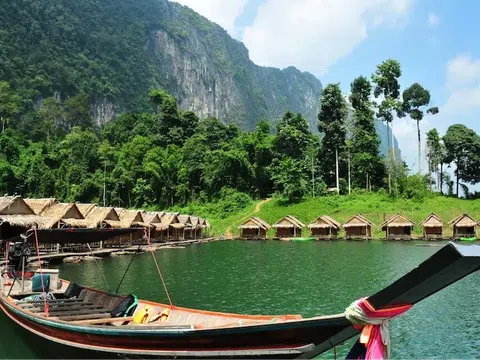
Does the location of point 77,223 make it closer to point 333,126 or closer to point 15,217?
point 15,217

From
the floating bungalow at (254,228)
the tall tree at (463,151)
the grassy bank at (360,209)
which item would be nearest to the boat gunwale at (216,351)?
the floating bungalow at (254,228)

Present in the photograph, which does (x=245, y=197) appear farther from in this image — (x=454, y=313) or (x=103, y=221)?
(x=454, y=313)

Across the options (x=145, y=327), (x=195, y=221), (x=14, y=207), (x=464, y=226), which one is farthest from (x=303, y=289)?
(x=195, y=221)

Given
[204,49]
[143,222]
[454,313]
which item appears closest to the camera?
[454,313]

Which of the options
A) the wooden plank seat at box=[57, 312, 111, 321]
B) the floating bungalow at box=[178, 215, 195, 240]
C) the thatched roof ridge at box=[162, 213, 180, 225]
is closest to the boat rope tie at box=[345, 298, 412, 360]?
the wooden plank seat at box=[57, 312, 111, 321]

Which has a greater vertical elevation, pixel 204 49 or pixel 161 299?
pixel 204 49

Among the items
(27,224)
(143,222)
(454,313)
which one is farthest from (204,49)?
(454,313)

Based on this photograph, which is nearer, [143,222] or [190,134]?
[143,222]

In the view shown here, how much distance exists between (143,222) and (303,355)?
3297cm

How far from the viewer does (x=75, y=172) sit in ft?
197

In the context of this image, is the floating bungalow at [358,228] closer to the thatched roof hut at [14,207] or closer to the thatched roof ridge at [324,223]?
the thatched roof ridge at [324,223]

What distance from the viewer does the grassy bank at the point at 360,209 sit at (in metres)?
45.1

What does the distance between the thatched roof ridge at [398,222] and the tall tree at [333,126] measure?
45.7ft

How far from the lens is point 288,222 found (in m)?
46.5
